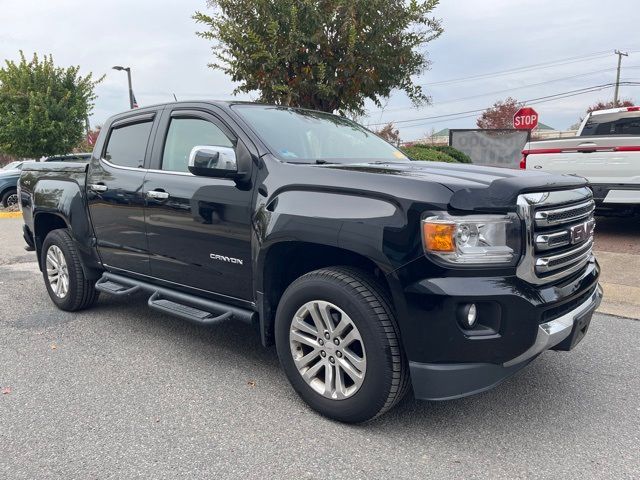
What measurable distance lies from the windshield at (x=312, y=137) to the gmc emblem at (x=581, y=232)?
1.44 m

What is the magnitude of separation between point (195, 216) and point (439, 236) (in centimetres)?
178

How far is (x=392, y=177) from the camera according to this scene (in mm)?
2783

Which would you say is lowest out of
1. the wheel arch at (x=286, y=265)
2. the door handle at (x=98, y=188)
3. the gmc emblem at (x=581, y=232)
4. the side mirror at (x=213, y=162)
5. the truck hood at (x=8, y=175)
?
the wheel arch at (x=286, y=265)

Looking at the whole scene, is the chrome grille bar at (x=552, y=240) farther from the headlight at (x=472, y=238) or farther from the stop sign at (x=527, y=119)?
the stop sign at (x=527, y=119)

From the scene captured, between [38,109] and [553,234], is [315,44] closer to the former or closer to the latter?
[553,234]

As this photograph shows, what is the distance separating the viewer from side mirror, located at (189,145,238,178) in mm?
3289

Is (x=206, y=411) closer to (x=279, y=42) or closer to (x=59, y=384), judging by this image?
(x=59, y=384)

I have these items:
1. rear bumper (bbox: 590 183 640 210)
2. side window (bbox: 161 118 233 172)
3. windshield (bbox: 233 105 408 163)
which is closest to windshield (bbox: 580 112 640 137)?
rear bumper (bbox: 590 183 640 210)

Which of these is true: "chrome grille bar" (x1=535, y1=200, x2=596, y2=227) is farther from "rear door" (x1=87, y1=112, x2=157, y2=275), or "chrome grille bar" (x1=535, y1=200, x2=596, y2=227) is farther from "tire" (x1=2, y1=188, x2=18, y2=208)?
"tire" (x1=2, y1=188, x2=18, y2=208)

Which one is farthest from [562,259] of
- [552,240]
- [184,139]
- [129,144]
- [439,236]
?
[129,144]

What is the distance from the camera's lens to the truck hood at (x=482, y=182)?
2611 mm

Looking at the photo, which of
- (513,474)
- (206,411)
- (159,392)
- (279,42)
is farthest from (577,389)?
(279,42)

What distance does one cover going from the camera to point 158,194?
392 centimetres

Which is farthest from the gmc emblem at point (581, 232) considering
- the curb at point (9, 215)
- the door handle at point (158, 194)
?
the curb at point (9, 215)
